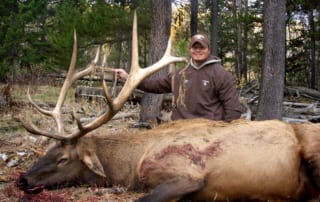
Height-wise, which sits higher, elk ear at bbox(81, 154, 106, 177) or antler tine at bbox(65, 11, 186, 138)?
antler tine at bbox(65, 11, 186, 138)

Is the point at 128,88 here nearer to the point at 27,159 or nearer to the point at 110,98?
the point at 110,98

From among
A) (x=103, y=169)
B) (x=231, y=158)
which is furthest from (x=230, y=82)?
(x=103, y=169)

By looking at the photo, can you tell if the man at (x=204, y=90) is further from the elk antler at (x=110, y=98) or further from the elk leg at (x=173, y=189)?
the elk leg at (x=173, y=189)

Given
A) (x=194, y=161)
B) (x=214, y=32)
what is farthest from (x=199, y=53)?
(x=214, y=32)

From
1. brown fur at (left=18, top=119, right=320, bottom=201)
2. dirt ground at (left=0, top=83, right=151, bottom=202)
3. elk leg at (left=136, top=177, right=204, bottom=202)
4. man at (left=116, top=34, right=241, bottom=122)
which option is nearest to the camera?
elk leg at (left=136, top=177, right=204, bottom=202)

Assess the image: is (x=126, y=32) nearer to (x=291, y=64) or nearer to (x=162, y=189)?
(x=291, y=64)

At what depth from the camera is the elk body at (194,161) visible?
4.11 m

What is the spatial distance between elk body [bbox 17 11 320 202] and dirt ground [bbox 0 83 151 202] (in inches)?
5.5

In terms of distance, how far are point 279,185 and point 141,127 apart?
16.0ft

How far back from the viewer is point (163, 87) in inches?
239

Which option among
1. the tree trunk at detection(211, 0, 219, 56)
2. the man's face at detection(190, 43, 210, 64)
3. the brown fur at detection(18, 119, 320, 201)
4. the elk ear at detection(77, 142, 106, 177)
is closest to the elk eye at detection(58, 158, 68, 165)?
the elk ear at detection(77, 142, 106, 177)

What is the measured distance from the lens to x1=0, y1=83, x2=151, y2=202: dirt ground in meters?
4.38

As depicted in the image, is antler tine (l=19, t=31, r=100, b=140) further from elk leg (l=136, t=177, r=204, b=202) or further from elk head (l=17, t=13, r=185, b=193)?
elk leg (l=136, t=177, r=204, b=202)

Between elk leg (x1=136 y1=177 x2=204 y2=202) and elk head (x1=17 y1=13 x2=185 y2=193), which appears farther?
elk head (x1=17 y1=13 x2=185 y2=193)
